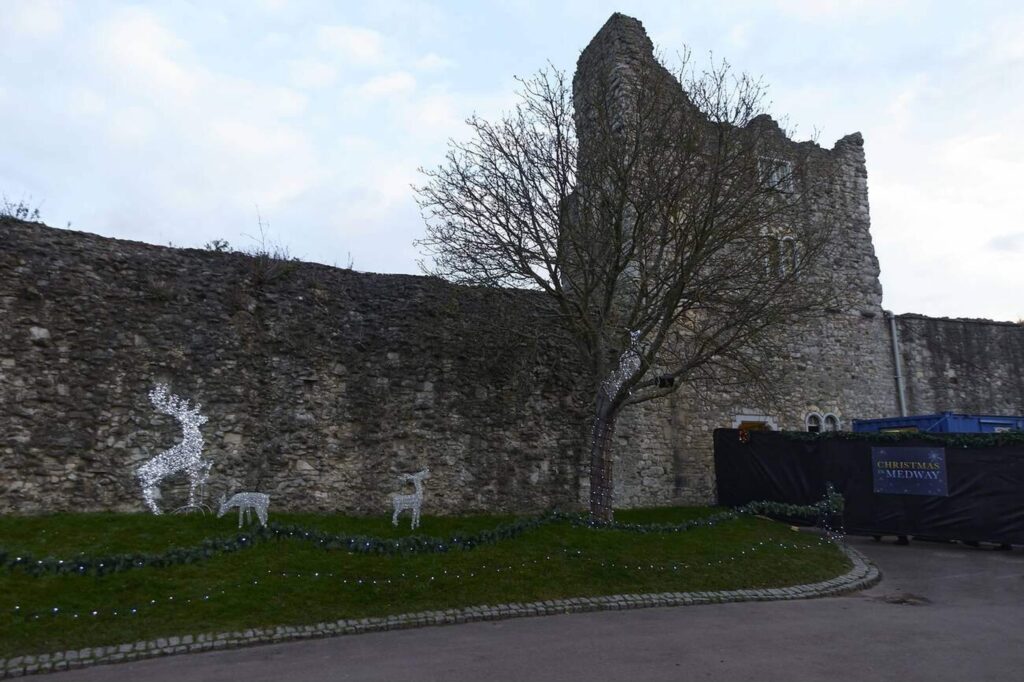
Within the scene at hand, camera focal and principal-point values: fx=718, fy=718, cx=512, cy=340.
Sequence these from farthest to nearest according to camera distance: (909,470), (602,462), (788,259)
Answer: (909,470)
(788,259)
(602,462)

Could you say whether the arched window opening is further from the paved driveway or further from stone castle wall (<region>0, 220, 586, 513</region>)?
the paved driveway

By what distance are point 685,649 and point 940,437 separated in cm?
919

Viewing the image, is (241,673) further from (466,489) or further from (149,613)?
(466,489)

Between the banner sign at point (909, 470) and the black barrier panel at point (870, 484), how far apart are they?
10 centimetres

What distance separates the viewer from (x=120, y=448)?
10.6 m

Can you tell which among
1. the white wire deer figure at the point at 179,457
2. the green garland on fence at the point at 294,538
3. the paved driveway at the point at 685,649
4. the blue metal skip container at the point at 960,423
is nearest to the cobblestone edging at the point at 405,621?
the paved driveway at the point at 685,649

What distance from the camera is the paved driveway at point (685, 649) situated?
6012 mm

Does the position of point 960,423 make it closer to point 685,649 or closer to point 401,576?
point 685,649

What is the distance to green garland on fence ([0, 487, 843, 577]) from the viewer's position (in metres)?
7.84

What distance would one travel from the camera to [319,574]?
846 cm

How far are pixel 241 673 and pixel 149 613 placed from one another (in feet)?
5.98

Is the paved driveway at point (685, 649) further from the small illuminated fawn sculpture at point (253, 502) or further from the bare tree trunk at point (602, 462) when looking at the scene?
the bare tree trunk at point (602, 462)

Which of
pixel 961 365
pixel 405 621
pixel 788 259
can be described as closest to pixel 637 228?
pixel 788 259

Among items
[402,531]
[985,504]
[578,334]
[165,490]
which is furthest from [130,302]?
[985,504]
